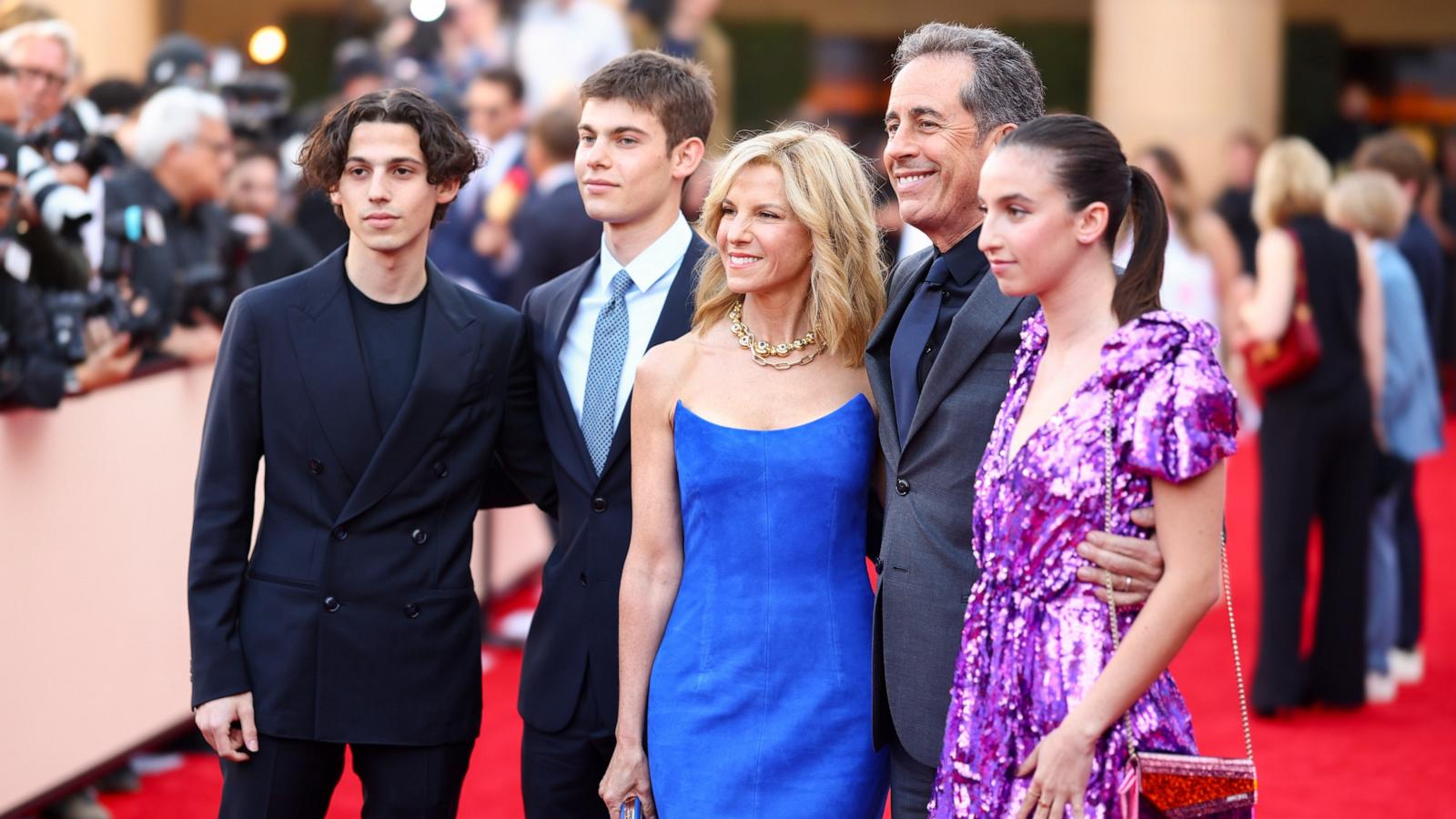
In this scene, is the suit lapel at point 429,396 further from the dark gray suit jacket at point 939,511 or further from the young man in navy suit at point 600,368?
the dark gray suit jacket at point 939,511

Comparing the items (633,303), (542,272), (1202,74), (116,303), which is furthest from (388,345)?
(1202,74)

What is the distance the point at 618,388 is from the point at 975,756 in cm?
122

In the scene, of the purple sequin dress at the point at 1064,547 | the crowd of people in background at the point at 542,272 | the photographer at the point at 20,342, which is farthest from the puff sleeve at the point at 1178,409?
the photographer at the point at 20,342

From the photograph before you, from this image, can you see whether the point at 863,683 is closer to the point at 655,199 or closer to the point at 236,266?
the point at 655,199

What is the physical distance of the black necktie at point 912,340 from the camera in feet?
10.4

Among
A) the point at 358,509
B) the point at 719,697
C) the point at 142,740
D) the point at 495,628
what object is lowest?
the point at 495,628

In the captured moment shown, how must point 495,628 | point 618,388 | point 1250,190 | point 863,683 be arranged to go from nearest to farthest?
point 863,683 < point 618,388 < point 495,628 < point 1250,190

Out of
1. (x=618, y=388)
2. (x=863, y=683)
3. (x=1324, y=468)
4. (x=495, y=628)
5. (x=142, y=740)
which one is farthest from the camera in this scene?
(x=495, y=628)

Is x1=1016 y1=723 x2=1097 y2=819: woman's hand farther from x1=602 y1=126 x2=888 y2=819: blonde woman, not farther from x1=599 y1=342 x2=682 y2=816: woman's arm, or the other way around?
x1=599 y1=342 x2=682 y2=816: woman's arm

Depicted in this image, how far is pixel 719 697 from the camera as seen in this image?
10.8 ft

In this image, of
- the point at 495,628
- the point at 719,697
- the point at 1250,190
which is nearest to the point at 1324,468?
the point at 495,628

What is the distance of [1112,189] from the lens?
2756 mm

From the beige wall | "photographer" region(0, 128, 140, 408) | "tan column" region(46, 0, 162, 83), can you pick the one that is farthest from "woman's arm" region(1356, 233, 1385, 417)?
the beige wall

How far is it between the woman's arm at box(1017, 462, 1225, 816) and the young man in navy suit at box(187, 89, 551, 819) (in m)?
1.37
